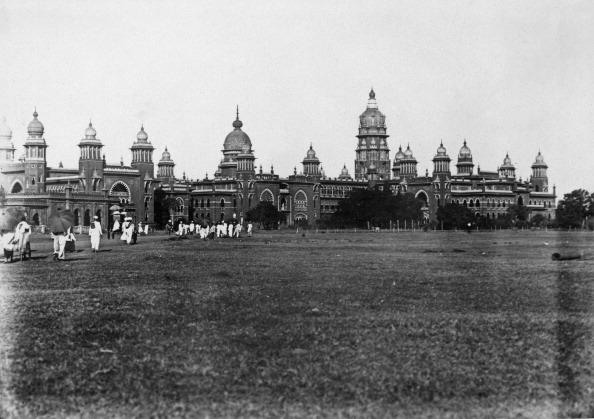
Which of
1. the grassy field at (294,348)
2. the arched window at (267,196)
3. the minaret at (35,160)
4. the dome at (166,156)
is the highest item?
the dome at (166,156)

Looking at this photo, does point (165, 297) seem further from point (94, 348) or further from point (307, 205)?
point (307, 205)

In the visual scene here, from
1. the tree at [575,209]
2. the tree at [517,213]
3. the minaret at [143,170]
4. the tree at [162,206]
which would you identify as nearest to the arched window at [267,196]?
the tree at [162,206]

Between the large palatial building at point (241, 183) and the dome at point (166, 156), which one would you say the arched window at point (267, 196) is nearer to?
the large palatial building at point (241, 183)

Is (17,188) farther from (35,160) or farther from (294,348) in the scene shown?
(294,348)

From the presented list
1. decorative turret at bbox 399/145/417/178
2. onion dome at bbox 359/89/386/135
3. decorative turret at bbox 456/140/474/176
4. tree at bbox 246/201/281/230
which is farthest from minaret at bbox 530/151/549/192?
tree at bbox 246/201/281/230

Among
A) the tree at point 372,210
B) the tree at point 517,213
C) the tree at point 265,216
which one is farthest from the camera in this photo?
the tree at point 517,213

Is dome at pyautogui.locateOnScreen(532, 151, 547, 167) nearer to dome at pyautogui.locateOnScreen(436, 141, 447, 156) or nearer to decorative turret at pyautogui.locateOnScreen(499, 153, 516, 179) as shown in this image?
decorative turret at pyautogui.locateOnScreen(499, 153, 516, 179)
